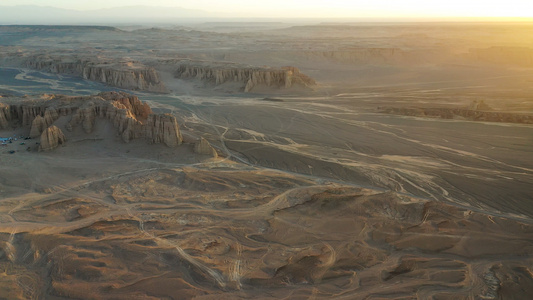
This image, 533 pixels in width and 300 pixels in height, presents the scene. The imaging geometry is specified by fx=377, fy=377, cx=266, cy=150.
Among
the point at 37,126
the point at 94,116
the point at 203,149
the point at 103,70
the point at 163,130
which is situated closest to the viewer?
the point at 203,149

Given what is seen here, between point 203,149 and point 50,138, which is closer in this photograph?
point 50,138

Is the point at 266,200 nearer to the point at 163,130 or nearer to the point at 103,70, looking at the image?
the point at 163,130

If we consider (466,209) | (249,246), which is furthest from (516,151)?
(249,246)

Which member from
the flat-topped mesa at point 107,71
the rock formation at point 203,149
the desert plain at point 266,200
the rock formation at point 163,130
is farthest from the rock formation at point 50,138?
the flat-topped mesa at point 107,71

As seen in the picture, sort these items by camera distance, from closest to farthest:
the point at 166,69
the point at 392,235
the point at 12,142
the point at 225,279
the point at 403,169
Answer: the point at 225,279, the point at 392,235, the point at 403,169, the point at 12,142, the point at 166,69

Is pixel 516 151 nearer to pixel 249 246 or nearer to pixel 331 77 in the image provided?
pixel 249 246

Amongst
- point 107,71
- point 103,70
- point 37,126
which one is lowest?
point 37,126

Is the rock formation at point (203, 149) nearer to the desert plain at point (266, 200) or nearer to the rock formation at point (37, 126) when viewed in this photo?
the desert plain at point (266, 200)

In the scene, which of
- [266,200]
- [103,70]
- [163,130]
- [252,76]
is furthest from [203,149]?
[103,70]
